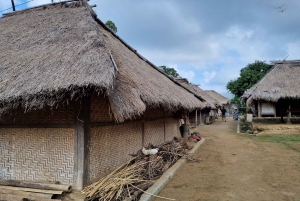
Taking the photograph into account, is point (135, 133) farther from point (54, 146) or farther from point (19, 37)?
point (19, 37)

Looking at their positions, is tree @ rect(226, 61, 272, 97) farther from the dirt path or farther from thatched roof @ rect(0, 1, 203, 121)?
thatched roof @ rect(0, 1, 203, 121)

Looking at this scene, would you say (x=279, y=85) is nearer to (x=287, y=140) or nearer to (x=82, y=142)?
(x=287, y=140)

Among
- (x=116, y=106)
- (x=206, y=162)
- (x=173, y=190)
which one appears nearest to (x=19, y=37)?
(x=116, y=106)

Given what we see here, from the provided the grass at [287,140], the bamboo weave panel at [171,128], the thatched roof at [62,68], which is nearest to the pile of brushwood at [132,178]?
the thatched roof at [62,68]

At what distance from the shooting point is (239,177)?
611 centimetres

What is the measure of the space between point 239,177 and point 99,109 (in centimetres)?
393

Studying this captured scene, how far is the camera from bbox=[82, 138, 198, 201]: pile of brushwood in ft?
14.4

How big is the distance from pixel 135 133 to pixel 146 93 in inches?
64.7

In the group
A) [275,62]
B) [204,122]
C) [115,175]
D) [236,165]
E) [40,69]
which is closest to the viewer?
[40,69]

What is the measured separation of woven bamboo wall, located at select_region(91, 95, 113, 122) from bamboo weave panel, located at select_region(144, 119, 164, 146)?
8.59 ft

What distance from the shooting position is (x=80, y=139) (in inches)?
180

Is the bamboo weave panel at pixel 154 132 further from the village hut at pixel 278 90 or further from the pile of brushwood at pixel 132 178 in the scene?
the village hut at pixel 278 90

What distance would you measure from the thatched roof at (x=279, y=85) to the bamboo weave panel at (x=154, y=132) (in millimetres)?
8713

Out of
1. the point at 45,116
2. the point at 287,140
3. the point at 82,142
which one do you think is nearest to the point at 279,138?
the point at 287,140
